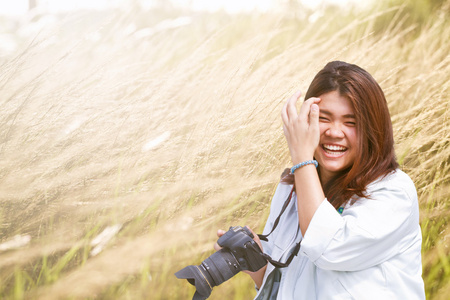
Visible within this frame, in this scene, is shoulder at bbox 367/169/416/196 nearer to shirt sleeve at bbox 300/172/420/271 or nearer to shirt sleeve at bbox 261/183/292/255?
shirt sleeve at bbox 300/172/420/271

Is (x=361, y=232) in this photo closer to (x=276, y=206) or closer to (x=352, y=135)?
(x=352, y=135)

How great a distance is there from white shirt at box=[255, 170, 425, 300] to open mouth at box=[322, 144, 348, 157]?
11 cm

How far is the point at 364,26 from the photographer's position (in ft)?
A: 7.24

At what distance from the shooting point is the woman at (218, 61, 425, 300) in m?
0.90

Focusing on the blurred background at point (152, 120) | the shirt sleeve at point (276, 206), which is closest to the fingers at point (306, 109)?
the shirt sleeve at point (276, 206)

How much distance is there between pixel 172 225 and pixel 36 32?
0.92 metres

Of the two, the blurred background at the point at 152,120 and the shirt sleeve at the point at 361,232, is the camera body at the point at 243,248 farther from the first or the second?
the blurred background at the point at 152,120

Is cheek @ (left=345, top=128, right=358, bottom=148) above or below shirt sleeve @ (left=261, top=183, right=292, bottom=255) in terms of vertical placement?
above

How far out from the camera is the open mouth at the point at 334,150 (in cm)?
107

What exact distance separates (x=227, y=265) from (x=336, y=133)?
410 mm

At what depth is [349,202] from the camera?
1.01 metres

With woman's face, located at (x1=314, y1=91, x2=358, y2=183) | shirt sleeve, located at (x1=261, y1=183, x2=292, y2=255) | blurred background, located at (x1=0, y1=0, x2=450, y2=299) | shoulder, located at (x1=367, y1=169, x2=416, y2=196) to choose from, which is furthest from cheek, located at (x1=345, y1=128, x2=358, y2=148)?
blurred background, located at (x1=0, y1=0, x2=450, y2=299)

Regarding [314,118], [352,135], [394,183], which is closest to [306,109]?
[314,118]

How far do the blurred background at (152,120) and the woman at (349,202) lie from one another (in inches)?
32.4
